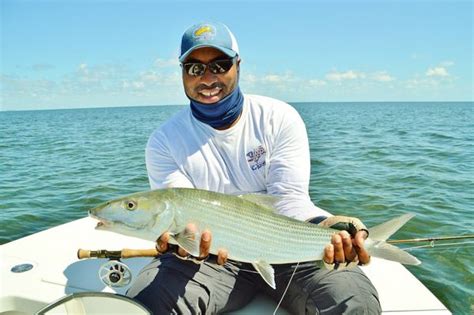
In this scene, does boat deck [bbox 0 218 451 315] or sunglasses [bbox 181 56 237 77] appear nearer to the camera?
boat deck [bbox 0 218 451 315]

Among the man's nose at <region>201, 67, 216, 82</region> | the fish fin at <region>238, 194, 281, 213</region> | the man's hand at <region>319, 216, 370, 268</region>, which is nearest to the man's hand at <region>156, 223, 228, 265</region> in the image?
the fish fin at <region>238, 194, 281, 213</region>

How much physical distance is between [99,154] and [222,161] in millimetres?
16878

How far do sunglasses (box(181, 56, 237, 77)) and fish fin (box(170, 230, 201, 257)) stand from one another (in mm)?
1391

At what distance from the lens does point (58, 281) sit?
11.7 ft

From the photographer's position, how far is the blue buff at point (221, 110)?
348 centimetres

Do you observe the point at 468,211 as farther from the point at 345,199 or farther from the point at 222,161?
the point at 222,161

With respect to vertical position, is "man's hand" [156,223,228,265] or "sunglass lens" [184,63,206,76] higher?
"sunglass lens" [184,63,206,76]

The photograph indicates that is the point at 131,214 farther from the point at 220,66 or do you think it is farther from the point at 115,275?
the point at 220,66

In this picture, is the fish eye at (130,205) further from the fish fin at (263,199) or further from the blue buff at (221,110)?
the blue buff at (221,110)

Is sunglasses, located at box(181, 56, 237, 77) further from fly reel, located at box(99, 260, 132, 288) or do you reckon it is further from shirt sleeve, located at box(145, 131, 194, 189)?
fly reel, located at box(99, 260, 132, 288)

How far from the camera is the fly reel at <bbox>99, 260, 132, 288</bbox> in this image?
3.34 metres

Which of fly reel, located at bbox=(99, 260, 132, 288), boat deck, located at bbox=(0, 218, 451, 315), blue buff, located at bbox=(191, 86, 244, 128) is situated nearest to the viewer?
boat deck, located at bbox=(0, 218, 451, 315)

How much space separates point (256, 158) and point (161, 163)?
2.66 ft

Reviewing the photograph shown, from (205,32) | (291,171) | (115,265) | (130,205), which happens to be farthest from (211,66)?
(115,265)
